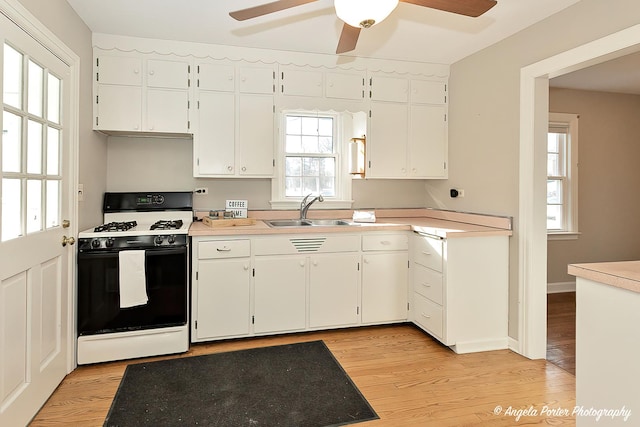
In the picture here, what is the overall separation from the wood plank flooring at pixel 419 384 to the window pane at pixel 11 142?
133cm

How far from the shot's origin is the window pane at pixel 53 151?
87.6 inches

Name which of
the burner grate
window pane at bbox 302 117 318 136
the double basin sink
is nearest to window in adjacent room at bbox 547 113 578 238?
the double basin sink

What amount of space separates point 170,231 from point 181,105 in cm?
110

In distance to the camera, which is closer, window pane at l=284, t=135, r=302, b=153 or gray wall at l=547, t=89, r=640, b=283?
window pane at l=284, t=135, r=302, b=153

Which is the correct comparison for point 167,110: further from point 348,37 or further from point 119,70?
point 348,37

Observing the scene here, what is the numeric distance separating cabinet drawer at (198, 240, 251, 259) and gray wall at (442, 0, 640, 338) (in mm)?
2042

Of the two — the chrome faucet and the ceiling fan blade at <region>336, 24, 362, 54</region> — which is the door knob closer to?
the chrome faucet

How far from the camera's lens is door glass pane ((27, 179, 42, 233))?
6.56 ft

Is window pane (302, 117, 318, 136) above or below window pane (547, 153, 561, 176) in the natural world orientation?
above

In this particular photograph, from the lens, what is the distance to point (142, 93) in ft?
10.0

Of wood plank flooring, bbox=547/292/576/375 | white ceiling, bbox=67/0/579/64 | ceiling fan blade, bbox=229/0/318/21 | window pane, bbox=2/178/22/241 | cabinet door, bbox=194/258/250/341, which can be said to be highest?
white ceiling, bbox=67/0/579/64

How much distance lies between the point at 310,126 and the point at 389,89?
A: 84 centimetres

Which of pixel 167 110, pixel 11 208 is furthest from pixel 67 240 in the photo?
pixel 167 110

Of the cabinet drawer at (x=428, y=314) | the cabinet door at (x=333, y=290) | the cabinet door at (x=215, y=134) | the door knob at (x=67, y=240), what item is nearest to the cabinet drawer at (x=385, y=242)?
Result: the cabinet door at (x=333, y=290)
